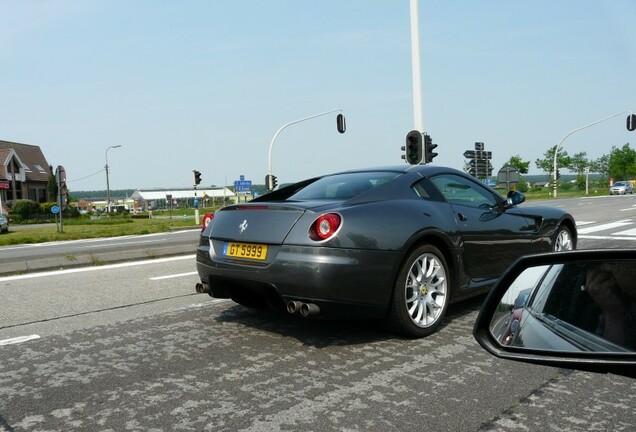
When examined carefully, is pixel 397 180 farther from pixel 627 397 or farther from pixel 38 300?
pixel 38 300

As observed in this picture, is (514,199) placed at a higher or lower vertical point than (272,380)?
higher

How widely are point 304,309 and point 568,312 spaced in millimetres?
2490

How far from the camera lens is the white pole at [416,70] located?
15.2m

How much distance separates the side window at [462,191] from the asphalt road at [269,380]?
40.0 inches

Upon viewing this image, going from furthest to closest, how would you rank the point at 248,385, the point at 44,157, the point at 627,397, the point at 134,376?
the point at 44,157 < the point at 134,376 < the point at 248,385 < the point at 627,397

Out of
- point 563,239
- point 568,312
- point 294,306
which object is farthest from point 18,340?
point 563,239

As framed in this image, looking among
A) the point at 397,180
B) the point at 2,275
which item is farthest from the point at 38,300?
the point at 397,180

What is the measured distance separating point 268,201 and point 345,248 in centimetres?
99

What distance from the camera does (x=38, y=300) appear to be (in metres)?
6.26

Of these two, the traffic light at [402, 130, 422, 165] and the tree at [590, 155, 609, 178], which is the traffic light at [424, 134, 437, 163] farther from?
the tree at [590, 155, 609, 178]

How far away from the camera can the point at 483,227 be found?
16.4 ft

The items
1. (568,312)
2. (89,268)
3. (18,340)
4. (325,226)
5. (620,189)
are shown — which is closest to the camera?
(568,312)

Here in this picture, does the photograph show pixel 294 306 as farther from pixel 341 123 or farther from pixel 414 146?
pixel 341 123

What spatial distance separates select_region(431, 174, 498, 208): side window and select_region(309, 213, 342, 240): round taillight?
4.34 ft
